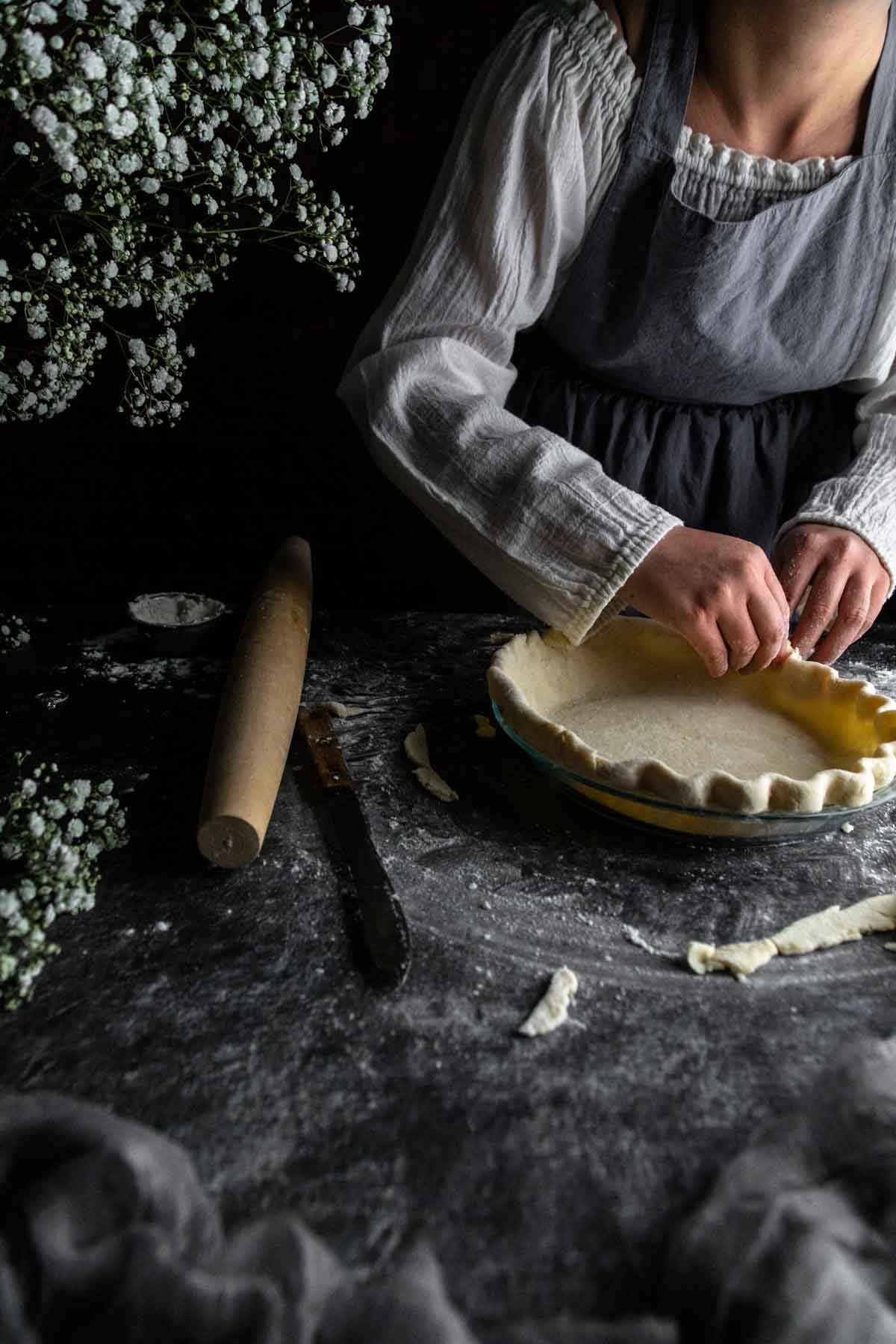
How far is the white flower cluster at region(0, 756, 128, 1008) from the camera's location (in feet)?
2.50

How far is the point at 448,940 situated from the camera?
0.87m

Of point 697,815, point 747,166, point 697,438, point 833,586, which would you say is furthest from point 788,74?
point 697,815

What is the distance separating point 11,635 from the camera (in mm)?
1333

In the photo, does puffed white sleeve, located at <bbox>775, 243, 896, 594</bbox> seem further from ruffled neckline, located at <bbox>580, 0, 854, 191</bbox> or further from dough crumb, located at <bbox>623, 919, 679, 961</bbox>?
dough crumb, located at <bbox>623, 919, 679, 961</bbox>

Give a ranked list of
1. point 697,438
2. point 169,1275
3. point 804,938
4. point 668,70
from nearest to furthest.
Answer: point 169,1275
point 804,938
point 668,70
point 697,438

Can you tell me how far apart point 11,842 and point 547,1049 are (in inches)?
18.5

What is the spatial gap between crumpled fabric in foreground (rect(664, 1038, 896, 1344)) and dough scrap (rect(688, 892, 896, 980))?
0.55 ft

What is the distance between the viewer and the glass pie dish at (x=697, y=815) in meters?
0.96

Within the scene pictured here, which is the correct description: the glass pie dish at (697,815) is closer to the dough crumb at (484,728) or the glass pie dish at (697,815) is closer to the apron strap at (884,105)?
the dough crumb at (484,728)

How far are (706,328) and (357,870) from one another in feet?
2.86

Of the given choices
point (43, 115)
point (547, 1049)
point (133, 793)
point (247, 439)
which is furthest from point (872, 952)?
point (247, 439)

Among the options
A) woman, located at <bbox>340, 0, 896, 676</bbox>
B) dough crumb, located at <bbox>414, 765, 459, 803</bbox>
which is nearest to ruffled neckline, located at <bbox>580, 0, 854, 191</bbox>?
woman, located at <bbox>340, 0, 896, 676</bbox>

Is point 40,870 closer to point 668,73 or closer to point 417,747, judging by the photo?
point 417,747

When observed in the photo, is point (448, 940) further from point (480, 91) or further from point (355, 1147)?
point (480, 91)
